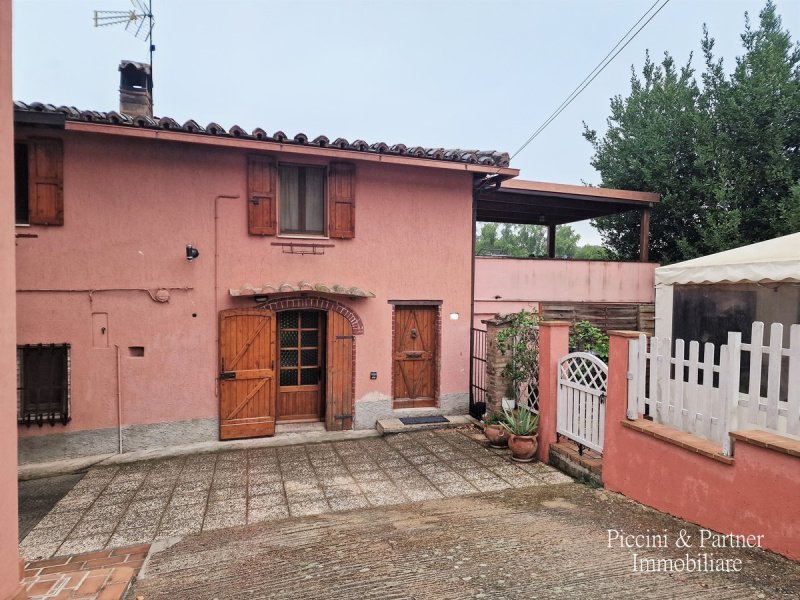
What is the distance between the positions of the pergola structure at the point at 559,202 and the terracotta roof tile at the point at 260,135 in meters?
0.80

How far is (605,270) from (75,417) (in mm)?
11113

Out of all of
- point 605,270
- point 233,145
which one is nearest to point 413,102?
point 605,270

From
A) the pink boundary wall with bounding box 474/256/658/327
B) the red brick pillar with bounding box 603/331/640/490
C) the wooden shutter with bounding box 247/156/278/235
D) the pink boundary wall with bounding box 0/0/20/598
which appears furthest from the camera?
the pink boundary wall with bounding box 474/256/658/327

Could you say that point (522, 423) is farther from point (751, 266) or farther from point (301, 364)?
point (301, 364)

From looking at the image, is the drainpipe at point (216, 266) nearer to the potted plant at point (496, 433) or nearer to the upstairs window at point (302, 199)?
the upstairs window at point (302, 199)

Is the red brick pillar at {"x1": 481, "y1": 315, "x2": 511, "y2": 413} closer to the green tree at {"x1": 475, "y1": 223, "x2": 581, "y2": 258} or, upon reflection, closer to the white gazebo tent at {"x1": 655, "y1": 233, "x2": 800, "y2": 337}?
the white gazebo tent at {"x1": 655, "y1": 233, "x2": 800, "y2": 337}

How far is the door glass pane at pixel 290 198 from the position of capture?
7.37 metres

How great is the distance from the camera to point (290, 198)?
742cm

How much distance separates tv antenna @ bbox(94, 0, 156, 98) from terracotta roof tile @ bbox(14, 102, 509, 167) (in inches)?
144

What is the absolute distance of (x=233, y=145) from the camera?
657 cm

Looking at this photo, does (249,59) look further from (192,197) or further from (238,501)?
(238,501)

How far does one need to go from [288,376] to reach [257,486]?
2511 mm

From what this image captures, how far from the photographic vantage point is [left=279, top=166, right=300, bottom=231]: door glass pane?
737 cm

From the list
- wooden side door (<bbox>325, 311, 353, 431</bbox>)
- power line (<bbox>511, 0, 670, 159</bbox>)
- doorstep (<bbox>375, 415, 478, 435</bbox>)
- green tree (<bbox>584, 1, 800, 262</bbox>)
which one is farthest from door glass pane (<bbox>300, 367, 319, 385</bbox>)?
green tree (<bbox>584, 1, 800, 262</bbox>)
